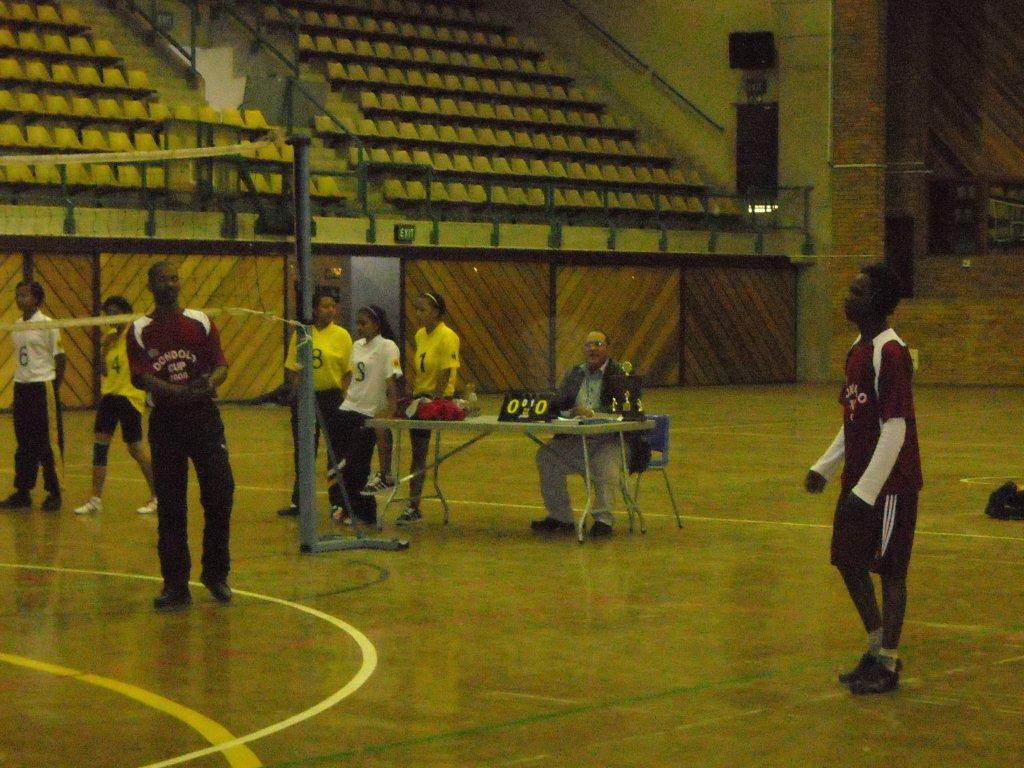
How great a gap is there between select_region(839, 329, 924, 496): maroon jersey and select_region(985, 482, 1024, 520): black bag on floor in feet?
19.1

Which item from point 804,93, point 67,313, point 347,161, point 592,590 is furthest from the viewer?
point 804,93

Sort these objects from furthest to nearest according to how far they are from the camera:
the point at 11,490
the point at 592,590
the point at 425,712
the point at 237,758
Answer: the point at 11,490
the point at 592,590
the point at 425,712
the point at 237,758

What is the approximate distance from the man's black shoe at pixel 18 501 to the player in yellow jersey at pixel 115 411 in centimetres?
55

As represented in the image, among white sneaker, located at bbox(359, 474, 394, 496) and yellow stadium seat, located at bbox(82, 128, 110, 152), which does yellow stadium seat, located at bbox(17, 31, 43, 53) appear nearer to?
yellow stadium seat, located at bbox(82, 128, 110, 152)

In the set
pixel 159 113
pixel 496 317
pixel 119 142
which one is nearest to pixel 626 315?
pixel 496 317

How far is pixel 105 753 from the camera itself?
227 inches

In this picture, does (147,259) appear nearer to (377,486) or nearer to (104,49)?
(104,49)

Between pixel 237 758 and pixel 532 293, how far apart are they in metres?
25.2

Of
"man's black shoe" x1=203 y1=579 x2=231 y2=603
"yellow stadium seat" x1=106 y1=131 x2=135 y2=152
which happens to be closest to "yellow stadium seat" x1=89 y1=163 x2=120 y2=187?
"yellow stadium seat" x1=106 y1=131 x2=135 y2=152

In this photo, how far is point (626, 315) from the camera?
32.2 m

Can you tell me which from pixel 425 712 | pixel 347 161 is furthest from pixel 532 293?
pixel 425 712

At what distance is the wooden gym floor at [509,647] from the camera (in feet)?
19.4

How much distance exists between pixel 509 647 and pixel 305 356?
338cm

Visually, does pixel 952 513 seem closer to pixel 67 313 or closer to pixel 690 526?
pixel 690 526
